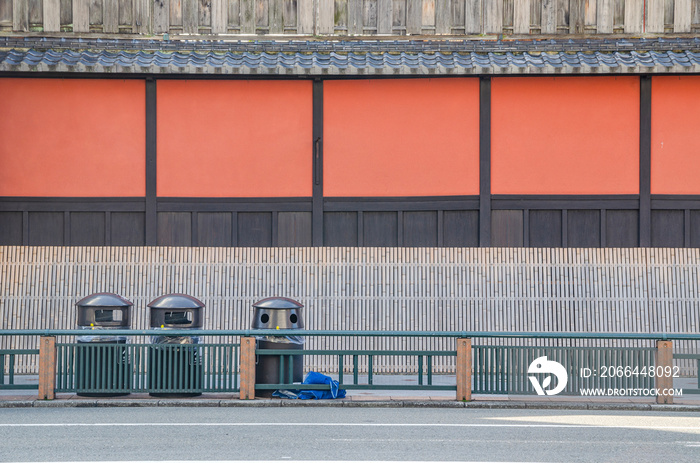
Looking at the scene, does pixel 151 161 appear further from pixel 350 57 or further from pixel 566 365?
pixel 566 365

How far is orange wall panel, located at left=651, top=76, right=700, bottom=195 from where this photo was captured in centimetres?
1831

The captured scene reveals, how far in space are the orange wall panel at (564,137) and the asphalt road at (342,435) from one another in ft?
20.8

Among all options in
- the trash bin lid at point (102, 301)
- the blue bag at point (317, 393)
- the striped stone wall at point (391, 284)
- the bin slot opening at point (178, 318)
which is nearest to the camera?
the blue bag at point (317, 393)

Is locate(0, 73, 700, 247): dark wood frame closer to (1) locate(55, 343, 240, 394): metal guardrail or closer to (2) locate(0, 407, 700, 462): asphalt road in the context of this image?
(1) locate(55, 343, 240, 394): metal guardrail

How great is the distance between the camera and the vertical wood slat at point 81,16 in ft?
60.3

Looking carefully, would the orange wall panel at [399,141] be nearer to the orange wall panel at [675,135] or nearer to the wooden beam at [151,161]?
the wooden beam at [151,161]

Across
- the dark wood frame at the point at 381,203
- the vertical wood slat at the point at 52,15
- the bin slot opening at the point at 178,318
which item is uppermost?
the vertical wood slat at the point at 52,15

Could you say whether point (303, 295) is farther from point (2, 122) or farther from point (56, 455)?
point (56, 455)

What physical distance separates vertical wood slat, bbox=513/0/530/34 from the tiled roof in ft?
1.06

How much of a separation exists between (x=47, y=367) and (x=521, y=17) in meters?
11.0

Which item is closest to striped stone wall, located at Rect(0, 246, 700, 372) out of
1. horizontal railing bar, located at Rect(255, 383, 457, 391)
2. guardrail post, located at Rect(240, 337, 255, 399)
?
horizontal railing bar, located at Rect(255, 383, 457, 391)

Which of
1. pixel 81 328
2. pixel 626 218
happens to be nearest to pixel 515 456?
pixel 81 328

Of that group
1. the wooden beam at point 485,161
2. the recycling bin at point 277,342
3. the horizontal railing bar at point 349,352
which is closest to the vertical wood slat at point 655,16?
the wooden beam at point 485,161

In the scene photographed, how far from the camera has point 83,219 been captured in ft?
60.6
